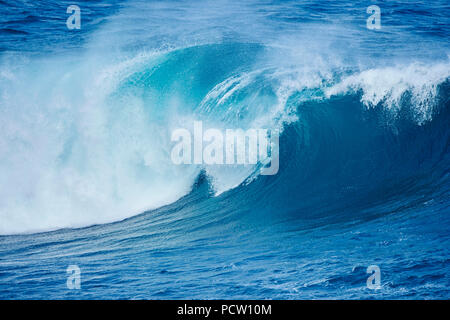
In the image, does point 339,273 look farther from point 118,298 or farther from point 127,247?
point 127,247

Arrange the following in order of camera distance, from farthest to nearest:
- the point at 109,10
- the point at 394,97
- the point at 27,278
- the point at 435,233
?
the point at 109,10, the point at 394,97, the point at 435,233, the point at 27,278

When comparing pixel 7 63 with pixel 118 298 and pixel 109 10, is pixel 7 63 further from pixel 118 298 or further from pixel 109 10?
pixel 118 298

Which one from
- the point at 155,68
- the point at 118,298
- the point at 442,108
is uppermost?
the point at 155,68

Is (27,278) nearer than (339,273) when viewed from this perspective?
No

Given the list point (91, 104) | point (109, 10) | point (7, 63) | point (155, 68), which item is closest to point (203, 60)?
point (155, 68)

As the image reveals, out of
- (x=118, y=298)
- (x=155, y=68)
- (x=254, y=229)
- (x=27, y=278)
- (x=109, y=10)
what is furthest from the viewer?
(x=109, y=10)

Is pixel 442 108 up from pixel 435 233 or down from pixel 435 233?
up
